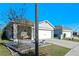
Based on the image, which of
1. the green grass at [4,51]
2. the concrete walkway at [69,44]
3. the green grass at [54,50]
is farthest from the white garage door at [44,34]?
the green grass at [4,51]

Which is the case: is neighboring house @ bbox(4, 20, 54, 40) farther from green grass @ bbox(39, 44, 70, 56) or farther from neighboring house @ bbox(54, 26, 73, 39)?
green grass @ bbox(39, 44, 70, 56)

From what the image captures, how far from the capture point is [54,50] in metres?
14.4

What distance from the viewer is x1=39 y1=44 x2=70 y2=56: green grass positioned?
47.0ft

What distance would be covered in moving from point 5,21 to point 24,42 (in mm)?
783

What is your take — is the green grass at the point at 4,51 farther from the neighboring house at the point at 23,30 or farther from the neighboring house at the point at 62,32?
the neighboring house at the point at 62,32

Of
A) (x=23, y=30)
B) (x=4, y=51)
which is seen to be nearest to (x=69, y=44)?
(x=23, y=30)

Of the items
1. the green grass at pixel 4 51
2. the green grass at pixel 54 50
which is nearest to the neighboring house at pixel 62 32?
the green grass at pixel 54 50

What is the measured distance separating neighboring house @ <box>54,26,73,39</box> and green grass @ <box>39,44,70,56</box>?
318 millimetres

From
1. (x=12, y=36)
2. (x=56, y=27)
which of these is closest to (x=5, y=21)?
(x=12, y=36)

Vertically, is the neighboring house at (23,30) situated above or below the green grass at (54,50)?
above

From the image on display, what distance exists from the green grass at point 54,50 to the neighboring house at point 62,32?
0.32 metres

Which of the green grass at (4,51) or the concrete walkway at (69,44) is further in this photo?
the concrete walkway at (69,44)

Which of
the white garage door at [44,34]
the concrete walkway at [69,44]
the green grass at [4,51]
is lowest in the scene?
the green grass at [4,51]

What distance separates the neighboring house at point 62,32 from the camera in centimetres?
1444
